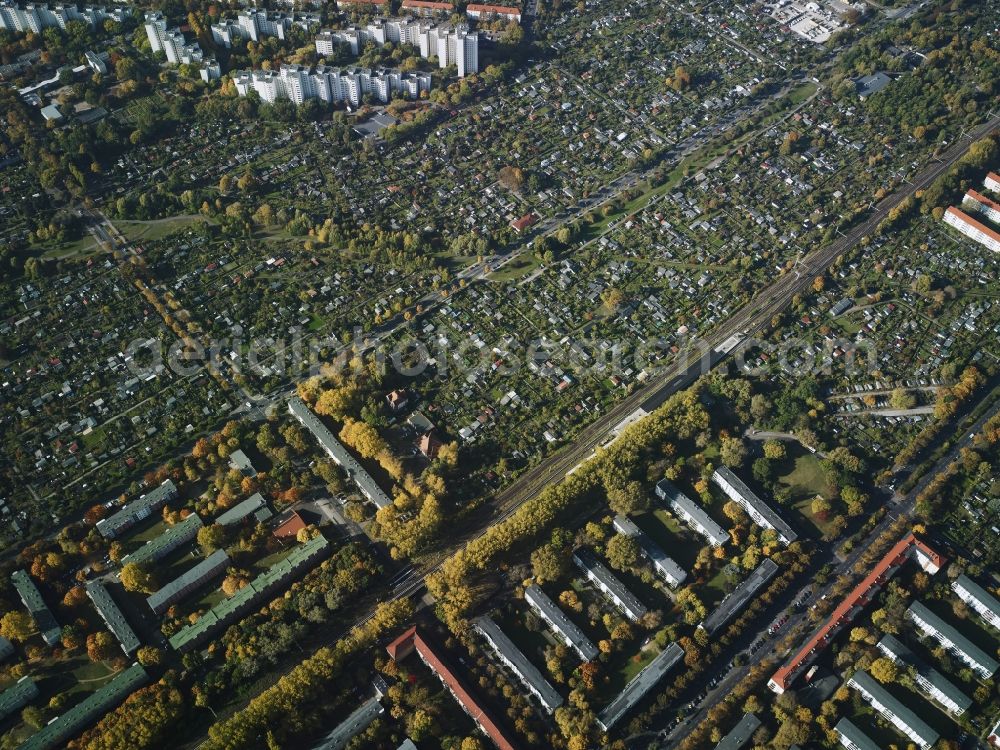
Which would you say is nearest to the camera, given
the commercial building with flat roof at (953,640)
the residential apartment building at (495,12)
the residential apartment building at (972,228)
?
the commercial building with flat roof at (953,640)

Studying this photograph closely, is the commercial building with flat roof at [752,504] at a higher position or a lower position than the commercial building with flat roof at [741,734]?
higher

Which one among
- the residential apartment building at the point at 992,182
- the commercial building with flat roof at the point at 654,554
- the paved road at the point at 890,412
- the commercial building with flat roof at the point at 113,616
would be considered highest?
the residential apartment building at the point at 992,182

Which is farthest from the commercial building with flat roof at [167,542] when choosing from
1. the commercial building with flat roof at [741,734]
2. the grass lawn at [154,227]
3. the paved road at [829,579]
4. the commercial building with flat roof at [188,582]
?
the commercial building with flat roof at [741,734]

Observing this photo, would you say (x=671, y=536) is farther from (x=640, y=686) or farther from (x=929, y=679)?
(x=929, y=679)

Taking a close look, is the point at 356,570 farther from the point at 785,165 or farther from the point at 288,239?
the point at 785,165

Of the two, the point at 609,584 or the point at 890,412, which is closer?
the point at 609,584

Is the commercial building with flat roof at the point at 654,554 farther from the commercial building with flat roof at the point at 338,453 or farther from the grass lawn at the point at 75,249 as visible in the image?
the grass lawn at the point at 75,249

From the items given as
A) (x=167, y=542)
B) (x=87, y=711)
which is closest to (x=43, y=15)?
(x=167, y=542)

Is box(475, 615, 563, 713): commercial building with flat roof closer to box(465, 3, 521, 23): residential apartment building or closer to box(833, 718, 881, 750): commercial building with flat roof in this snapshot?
box(833, 718, 881, 750): commercial building with flat roof
